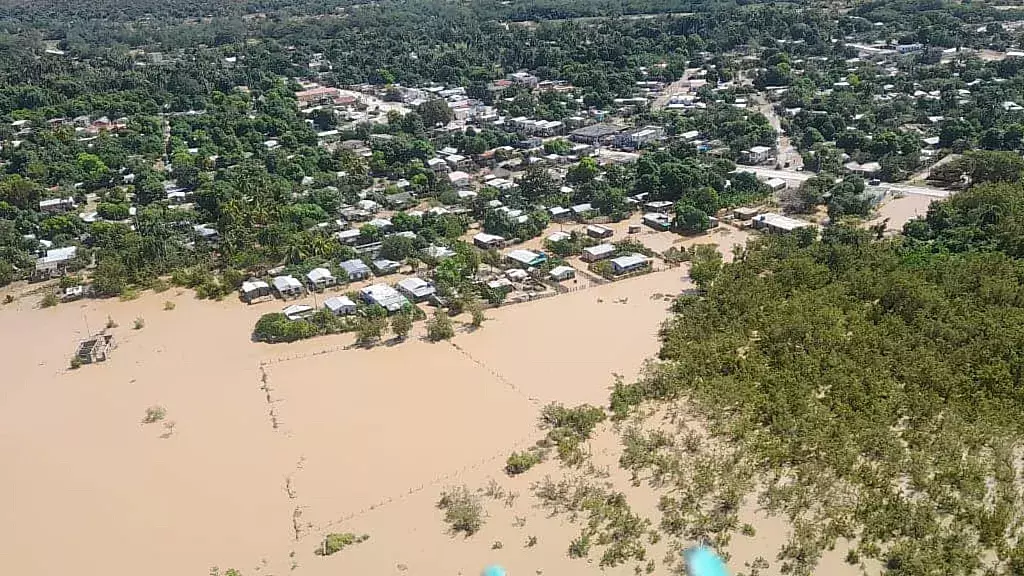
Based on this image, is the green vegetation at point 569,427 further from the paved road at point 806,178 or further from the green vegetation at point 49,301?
the paved road at point 806,178

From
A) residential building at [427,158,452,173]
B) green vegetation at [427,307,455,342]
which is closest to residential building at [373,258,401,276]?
green vegetation at [427,307,455,342]

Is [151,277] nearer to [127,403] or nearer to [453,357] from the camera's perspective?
[127,403]

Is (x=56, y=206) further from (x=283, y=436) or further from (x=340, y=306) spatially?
(x=283, y=436)

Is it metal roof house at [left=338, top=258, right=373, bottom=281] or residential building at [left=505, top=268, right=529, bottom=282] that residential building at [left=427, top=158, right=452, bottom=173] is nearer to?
metal roof house at [left=338, top=258, right=373, bottom=281]

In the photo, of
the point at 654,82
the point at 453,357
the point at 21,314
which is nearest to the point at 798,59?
the point at 654,82

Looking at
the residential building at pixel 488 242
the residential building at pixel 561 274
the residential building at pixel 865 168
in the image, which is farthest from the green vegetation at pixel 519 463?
the residential building at pixel 865 168

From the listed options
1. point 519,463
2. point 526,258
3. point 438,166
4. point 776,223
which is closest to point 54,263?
point 526,258
